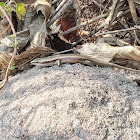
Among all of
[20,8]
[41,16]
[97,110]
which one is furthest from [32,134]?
[41,16]

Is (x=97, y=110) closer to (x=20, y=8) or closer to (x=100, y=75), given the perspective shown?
(x=100, y=75)

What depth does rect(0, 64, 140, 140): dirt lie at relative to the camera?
113cm

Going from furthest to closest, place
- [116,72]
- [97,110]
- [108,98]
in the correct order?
[116,72] → [108,98] → [97,110]

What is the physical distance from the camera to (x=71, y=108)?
1.26m

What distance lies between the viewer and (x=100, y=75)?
69.9 inches

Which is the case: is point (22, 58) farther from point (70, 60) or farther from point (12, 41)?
point (70, 60)

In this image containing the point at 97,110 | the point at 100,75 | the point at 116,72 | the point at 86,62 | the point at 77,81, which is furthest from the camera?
the point at 86,62

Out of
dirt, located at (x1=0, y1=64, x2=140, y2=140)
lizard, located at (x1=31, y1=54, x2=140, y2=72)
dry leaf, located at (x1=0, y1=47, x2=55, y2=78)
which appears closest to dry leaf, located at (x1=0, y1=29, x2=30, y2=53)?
dry leaf, located at (x1=0, y1=47, x2=55, y2=78)

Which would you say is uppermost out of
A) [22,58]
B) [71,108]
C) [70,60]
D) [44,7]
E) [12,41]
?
[44,7]

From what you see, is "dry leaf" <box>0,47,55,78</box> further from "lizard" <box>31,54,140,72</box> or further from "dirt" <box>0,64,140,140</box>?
"dirt" <box>0,64,140,140</box>

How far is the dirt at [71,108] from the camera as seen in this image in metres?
1.13

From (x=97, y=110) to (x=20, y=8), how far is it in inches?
66.4

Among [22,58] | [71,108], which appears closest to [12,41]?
[22,58]

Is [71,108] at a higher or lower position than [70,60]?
lower
